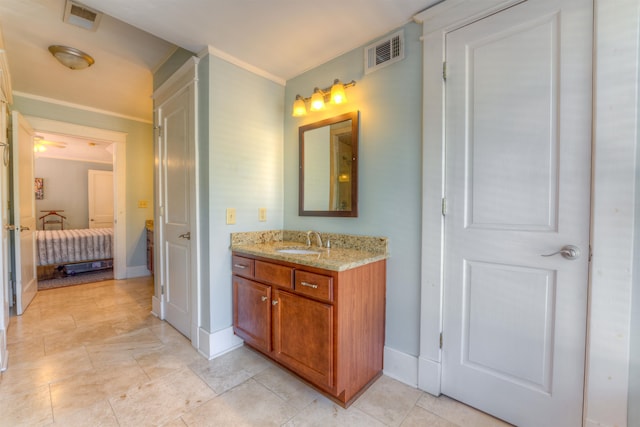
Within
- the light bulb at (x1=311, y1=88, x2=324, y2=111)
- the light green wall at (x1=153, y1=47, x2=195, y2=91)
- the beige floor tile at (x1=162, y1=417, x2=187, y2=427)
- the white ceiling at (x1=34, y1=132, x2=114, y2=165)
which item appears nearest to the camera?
the beige floor tile at (x1=162, y1=417, x2=187, y2=427)

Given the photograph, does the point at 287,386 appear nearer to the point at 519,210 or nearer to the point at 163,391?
the point at 163,391

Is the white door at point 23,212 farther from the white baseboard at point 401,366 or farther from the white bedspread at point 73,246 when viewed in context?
the white baseboard at point 401,366

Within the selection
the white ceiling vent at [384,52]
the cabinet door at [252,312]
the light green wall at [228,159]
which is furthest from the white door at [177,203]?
the white ceiling vent at [384,52]

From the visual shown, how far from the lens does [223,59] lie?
2086 millimetres

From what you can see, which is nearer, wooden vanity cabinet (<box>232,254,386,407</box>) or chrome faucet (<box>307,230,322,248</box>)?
wooden vanity cabinet (<box>232,254,386,407</box>)

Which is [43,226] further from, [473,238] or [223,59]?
[473,238]

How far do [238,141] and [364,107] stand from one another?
102cm


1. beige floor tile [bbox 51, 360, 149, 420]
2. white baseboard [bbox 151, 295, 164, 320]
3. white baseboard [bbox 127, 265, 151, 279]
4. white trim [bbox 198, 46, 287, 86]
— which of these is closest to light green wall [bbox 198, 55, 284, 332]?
white trim [bbox 198, 46, 287, 86]

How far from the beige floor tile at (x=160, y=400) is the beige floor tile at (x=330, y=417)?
0.57 meters

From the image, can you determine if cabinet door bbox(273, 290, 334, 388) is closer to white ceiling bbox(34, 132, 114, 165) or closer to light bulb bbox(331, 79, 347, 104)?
light bulb bbox(331, 79, 347, 104)

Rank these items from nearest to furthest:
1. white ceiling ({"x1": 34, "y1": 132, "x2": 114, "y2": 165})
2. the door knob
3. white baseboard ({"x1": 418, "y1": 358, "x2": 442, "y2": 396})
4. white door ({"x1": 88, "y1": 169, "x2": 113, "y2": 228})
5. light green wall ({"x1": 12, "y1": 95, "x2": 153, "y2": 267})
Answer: the door knob → white baseboard ({"x1": 418, "y1": 358, "x2": 442, "y2": 396}) → light green wall ({"x1": 12, "y1": 95, "x2": 153, "y2": 267}) → white ceiling ({"x1": 34, "y1": 132, "x2": 114, "y2": 165}) → white door ({"x1": 88, "y1": 169, "x2": 113, "y2": 228})

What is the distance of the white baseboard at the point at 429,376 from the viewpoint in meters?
1.63

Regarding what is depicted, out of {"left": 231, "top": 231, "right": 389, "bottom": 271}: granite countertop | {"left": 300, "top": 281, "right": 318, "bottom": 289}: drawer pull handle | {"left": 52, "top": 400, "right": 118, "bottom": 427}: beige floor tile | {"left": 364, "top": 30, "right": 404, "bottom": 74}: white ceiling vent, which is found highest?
{"left": 364, "top": 30, "right": 404, "bottom": 74}: white ceiling vent

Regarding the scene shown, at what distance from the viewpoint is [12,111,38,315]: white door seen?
281cm
